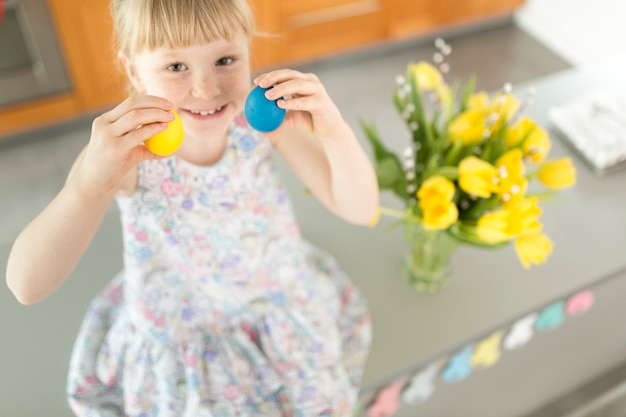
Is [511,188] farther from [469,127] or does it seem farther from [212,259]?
[212,259]

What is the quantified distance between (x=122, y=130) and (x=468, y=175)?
520mm

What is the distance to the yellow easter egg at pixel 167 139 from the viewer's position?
0.65 metres

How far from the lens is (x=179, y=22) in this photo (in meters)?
0.64

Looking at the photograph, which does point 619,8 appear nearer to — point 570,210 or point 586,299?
point 570,210

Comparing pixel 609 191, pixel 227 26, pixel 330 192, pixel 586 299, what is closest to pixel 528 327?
pixel 586 299

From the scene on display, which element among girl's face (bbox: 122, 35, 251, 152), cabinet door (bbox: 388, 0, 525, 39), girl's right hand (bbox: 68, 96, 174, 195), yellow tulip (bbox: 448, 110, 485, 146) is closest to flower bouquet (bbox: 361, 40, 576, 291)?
yellow tulip (bbox: 448, 110, 485, 146)

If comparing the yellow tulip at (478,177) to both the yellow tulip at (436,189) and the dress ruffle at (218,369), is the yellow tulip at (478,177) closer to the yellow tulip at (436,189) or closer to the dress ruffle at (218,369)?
the yellow tulip at (436,189)

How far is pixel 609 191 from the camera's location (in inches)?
51.6

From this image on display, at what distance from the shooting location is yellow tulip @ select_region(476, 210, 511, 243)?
0.88m

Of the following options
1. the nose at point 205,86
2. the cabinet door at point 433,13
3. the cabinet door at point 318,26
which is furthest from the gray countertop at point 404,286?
the cabinet door at point 433,13

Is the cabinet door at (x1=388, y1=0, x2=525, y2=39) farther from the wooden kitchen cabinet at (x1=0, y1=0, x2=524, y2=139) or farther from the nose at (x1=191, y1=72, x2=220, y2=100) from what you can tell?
the nose at (x1=191, y1=72, x2=220, y2=100)

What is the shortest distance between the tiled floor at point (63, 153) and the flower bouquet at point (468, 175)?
445 millimetres

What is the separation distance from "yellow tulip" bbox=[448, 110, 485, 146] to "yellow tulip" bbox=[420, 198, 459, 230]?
118 mm

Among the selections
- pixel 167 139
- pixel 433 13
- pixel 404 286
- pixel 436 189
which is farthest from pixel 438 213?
pixel 433 13
